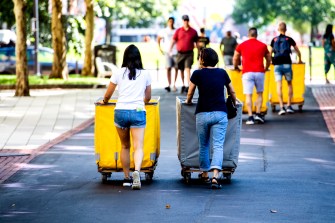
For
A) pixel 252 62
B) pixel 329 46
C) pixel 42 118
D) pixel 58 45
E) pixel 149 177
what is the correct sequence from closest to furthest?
pixel 149 177, pixel 252 62, pixel 42 118, pixel 329 46, pixel 58 45

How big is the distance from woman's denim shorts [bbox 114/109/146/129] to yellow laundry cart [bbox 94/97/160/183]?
1.04 feet

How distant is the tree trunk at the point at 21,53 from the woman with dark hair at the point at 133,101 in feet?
49.9

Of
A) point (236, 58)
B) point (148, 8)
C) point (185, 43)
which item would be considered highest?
point (148, 8)

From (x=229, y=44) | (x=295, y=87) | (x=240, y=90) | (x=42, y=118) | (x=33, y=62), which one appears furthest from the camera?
(x=33, y=62)

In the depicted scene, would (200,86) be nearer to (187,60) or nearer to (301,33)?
(187,60)

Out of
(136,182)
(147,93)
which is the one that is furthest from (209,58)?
(136,182)

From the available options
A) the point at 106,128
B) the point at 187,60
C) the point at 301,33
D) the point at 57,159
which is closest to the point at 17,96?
the point at 187,60

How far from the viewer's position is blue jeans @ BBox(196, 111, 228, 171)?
1142 cm

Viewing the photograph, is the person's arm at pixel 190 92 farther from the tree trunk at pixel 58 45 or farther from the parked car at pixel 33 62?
the parked car at pixel 33 62

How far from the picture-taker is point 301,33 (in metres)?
131

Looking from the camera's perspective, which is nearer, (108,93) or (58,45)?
(108,93)

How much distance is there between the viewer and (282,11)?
97250mm

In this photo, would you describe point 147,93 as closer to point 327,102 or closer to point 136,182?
point 136,182

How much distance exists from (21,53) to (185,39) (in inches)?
176
